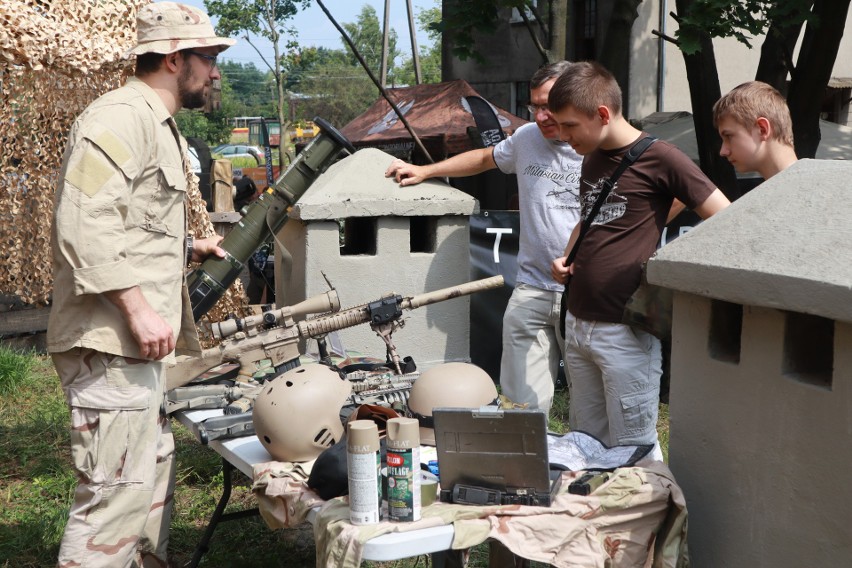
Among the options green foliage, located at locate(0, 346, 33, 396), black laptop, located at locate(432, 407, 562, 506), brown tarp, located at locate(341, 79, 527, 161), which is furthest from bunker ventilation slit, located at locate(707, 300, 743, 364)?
brown tarp, located at locate(341, 79, 527, 161)

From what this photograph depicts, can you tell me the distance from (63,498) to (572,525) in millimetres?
3787

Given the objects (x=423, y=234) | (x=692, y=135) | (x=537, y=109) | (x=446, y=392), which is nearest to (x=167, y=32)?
(x=446, y=392)

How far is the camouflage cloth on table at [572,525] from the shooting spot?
8.23 ft

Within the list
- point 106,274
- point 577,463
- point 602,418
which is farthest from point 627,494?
point 106,274

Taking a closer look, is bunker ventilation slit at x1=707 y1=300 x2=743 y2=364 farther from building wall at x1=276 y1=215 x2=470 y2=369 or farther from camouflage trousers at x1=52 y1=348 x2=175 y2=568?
building wall at x1=276 y1=215 x2=470 y2=369

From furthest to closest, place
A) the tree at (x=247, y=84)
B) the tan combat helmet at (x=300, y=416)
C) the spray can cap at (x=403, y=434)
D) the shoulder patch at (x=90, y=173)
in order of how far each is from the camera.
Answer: the tree at (x=247, y=84) < the tan combat helmet at (x=300, y=416) < the shoulder patch at (x=90, y=173) < the spray can cap at (x=403, y=434)

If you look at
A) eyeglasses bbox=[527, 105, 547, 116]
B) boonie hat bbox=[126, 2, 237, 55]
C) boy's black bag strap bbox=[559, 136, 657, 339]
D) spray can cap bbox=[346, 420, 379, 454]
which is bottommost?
spray can cap bbox=[346, 420, 379, 454]

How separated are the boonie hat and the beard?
10 centimetres

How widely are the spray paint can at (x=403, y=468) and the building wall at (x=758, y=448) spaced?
94 centimetres

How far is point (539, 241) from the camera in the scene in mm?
4738

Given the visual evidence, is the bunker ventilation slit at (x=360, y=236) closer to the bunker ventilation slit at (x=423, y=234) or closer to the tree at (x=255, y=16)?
the bunker ventilation slit at (x=423, y=234)

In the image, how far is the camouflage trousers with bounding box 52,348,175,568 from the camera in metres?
3.15

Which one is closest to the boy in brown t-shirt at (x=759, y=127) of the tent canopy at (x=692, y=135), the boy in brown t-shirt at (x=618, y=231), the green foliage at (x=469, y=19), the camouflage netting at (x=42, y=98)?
the boy in brown t-shirt at (x=618, y=231)

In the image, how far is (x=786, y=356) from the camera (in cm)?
253
